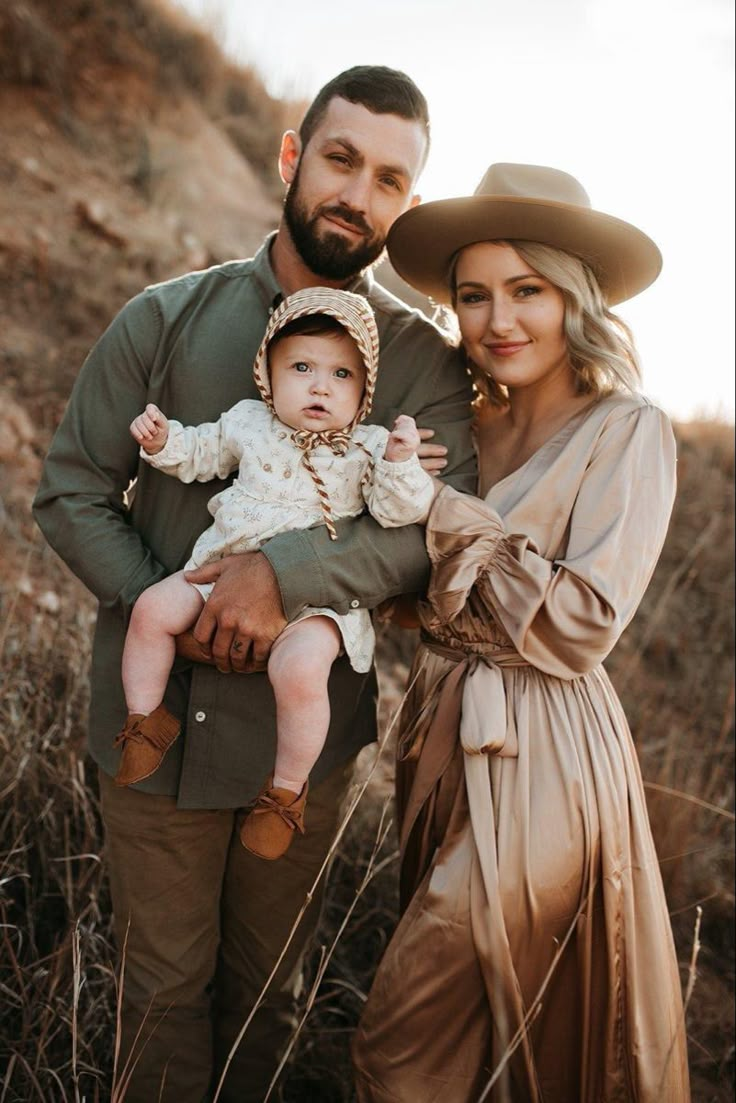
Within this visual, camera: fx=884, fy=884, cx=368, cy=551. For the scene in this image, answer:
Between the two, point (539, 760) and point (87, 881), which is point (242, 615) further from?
point (87, 881)

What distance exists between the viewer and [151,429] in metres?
2.30

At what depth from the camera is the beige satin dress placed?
7.14 ft

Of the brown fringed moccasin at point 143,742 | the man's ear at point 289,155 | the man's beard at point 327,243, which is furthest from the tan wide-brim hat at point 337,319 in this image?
the brown fringed moccasin at point 143,742

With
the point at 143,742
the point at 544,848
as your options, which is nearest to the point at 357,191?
the point at 143,742

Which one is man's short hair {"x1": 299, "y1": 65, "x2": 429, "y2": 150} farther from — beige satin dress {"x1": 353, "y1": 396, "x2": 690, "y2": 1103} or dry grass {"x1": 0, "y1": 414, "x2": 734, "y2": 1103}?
dry grass {"x1": 0, "y1": 414, "x2": 734, "y2": 1103}

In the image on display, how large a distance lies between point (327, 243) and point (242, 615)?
1.17 meters

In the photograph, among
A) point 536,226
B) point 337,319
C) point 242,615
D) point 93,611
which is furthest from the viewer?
point 93,611

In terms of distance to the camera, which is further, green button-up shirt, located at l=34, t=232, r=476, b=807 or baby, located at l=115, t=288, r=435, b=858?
green button-up shirt, located at l=34, t=232, r=476, b=807

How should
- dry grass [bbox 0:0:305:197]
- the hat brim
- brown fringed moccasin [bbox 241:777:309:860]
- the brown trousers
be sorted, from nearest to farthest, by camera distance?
brown fringed moccasin [bbox 241:777:309:860] < the hat brim < the brown trousers < dry grass [bbox 0:0:305:197]

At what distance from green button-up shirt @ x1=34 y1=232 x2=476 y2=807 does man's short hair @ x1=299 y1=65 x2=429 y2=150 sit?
1.72ft

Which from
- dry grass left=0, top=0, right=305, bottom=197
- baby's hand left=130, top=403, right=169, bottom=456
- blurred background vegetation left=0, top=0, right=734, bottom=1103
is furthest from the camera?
dry grass left=0, top=0, right=305, bottom=197

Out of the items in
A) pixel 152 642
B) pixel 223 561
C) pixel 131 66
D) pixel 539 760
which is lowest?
pixel 539 760

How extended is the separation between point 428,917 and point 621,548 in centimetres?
104

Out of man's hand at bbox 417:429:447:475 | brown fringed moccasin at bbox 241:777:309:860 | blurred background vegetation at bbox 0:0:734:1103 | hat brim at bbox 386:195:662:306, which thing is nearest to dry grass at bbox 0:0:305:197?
blurred background vegetation at bbox 0:0:734:1103
